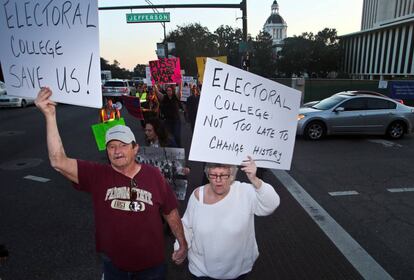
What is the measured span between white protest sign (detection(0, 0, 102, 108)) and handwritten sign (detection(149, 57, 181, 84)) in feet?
26.7

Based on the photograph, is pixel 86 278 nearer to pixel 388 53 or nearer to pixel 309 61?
pixel 388 53

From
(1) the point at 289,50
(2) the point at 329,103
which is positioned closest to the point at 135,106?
(2) the point at 329,103

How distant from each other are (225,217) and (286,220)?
296 centimetres

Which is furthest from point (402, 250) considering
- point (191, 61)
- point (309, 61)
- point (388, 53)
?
point (309, 61)

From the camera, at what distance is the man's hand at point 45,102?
217cm

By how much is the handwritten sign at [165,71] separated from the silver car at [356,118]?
4.21 meters

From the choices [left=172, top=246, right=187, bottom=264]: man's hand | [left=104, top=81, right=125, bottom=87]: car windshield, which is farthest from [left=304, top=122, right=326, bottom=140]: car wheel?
[left=104, top=81, right=125, bottom=87]: car windshield

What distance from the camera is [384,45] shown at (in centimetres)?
7475

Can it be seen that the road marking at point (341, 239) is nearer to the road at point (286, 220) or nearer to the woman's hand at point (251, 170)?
the road at point (286, 220)

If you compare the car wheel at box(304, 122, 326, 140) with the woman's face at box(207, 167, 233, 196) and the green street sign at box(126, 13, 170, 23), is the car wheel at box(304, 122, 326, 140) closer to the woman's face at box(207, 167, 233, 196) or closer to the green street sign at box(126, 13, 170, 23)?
the woman's face at box(207, 167, 233, 196)

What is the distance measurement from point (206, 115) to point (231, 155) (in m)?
0.33

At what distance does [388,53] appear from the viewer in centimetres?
7288

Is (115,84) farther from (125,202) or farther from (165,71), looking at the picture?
(125,202)

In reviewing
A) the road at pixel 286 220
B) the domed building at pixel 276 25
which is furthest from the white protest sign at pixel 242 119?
the domed building at pixel 276 25
